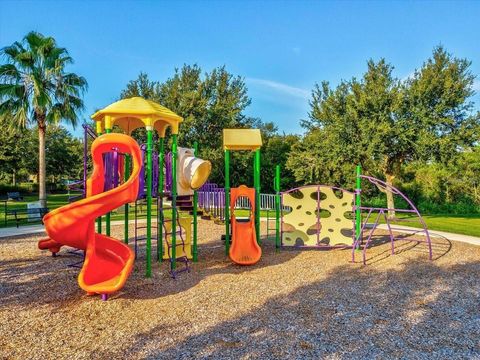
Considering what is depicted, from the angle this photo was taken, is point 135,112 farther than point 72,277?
No

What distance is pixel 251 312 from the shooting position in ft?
16.5

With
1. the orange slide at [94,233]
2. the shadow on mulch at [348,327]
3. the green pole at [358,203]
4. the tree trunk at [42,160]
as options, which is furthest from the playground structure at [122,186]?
the tree trunk at [42,160]

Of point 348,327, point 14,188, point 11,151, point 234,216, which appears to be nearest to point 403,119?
point 234,216

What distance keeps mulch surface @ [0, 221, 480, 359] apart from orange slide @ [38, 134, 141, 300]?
0.33m

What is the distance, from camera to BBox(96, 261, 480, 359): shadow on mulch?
3838 millimetres

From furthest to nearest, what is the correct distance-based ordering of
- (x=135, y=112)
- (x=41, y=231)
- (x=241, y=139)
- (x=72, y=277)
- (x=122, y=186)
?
(x=41, y=231) < (x=241, y=139) < (x=72, y=277) < (x=135, y=112) < (x=122, y=186)

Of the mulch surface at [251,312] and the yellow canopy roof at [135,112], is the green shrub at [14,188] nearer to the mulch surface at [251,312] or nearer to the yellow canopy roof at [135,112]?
the mulch surface at [251,312]

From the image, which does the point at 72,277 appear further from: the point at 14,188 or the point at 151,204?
the point at 14,188

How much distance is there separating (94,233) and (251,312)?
2730 millimetres

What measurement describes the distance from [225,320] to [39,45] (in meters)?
15.3

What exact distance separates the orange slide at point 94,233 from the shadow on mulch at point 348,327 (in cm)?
153

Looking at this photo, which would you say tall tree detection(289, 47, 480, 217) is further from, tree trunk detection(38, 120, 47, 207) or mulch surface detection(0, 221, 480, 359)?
tree trunk detection(38, 120, 47, 207)

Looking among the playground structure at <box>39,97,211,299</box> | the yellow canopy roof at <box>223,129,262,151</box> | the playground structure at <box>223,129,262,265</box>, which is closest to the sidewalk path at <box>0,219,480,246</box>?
the playground structure at <box>39,97,211,299</box>

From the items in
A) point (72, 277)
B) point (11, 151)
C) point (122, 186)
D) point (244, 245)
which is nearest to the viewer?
point (122, 186)
